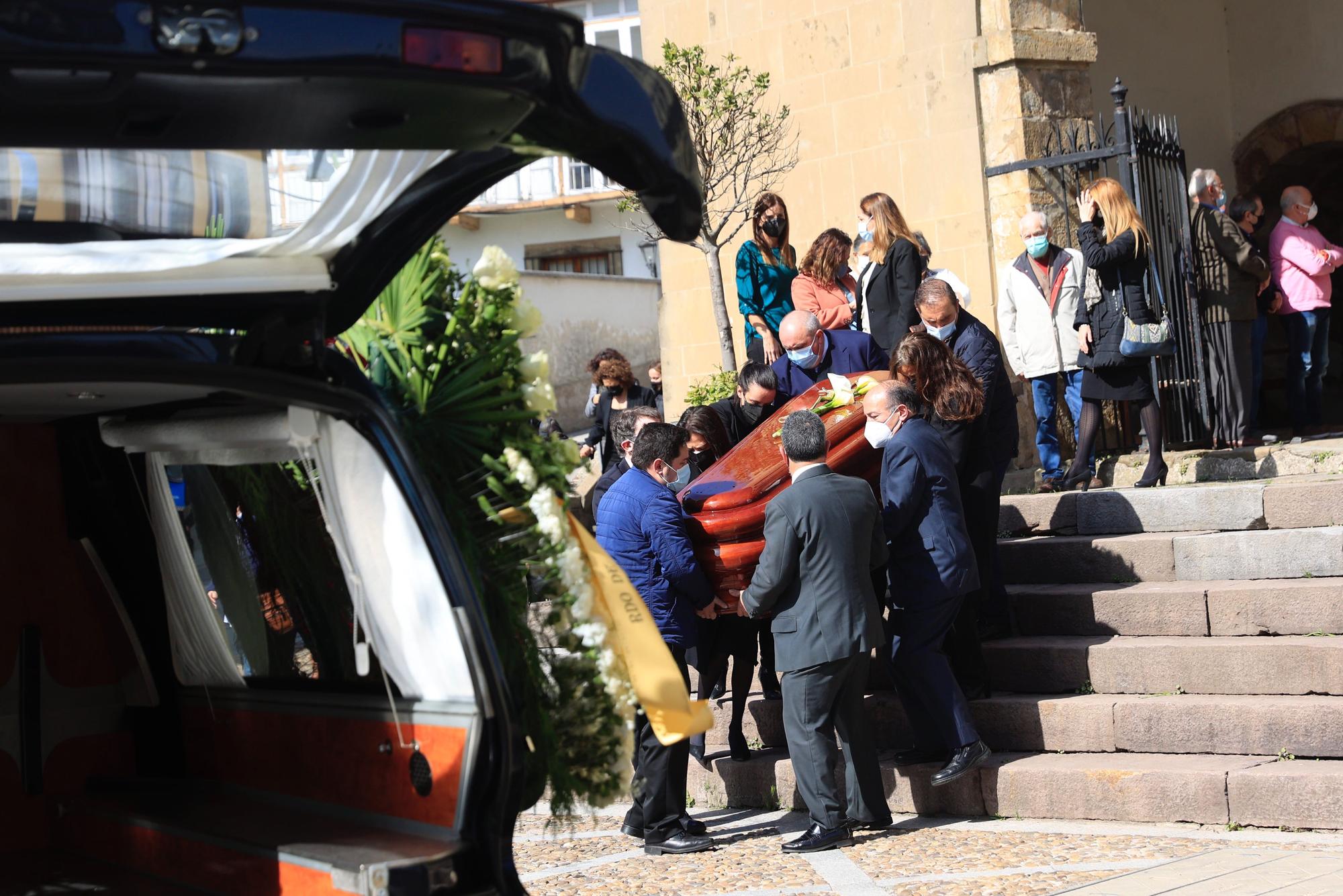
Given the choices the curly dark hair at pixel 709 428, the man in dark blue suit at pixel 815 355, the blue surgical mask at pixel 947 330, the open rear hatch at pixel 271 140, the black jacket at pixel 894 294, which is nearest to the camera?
the open rear hatch at pixel 271 140

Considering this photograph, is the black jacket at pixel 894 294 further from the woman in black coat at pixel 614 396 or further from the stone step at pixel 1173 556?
the woman in black coat at pixel 614 396

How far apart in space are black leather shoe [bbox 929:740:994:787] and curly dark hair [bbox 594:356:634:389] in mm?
4348

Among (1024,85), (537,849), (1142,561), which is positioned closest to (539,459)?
(537,849)

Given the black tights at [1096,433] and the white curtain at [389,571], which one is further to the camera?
the black tights at [1096,433]

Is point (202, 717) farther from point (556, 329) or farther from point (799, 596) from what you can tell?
point (556, 329)

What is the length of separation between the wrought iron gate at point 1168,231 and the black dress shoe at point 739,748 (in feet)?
13.6

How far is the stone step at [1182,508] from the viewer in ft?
27.3

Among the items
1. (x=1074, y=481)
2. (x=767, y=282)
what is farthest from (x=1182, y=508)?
(x=767, y=282)

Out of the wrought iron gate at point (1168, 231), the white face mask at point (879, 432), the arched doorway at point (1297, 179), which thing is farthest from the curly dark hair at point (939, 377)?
the arched doorway at point (1297, 179)

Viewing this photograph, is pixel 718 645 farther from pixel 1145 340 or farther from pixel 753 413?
pixel 1145 340

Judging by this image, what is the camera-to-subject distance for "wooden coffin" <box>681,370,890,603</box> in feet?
24.6

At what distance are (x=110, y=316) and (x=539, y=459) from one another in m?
1.15

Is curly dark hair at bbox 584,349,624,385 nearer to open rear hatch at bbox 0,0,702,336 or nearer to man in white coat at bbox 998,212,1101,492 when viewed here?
man in white coat at bbox 998,212,1101,492

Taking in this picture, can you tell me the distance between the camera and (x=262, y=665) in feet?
16.5
